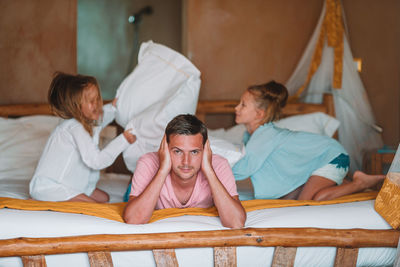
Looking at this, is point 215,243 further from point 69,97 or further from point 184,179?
point 69,97

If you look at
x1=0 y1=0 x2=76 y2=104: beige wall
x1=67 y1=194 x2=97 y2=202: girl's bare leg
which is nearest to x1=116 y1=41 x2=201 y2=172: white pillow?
x1=67 y1=194 x2=97 y2=202: girl's bare leg

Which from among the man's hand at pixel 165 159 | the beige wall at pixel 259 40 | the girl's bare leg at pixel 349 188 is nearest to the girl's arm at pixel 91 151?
the man's hand at pixel 165 159

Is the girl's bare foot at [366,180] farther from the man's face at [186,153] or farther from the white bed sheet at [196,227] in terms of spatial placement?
the man's face at [186,153]

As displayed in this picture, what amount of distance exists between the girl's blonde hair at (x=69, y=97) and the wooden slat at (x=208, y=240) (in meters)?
1.00

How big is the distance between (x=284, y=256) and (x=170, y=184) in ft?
2.22

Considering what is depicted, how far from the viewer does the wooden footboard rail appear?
1821 mm

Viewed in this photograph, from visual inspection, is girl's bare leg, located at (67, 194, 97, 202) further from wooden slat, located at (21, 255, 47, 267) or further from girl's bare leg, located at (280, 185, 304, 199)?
Result: girl's bare leg, located at (280, 185, 304, 199)

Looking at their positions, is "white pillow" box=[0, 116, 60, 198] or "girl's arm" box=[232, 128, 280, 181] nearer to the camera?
"girl's arm" box=[232, 128, 280, 181]

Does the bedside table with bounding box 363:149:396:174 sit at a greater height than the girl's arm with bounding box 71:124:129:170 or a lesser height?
lesser

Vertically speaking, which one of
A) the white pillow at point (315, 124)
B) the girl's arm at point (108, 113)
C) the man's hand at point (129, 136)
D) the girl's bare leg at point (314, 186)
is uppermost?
the girl's arm at point (108, 113)

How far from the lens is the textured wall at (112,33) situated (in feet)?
21.0

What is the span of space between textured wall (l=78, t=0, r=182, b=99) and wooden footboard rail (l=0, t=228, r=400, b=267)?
189 inches

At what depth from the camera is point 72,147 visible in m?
2.69

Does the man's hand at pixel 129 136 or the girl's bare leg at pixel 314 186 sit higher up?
the man's hand at pixel 129 136
